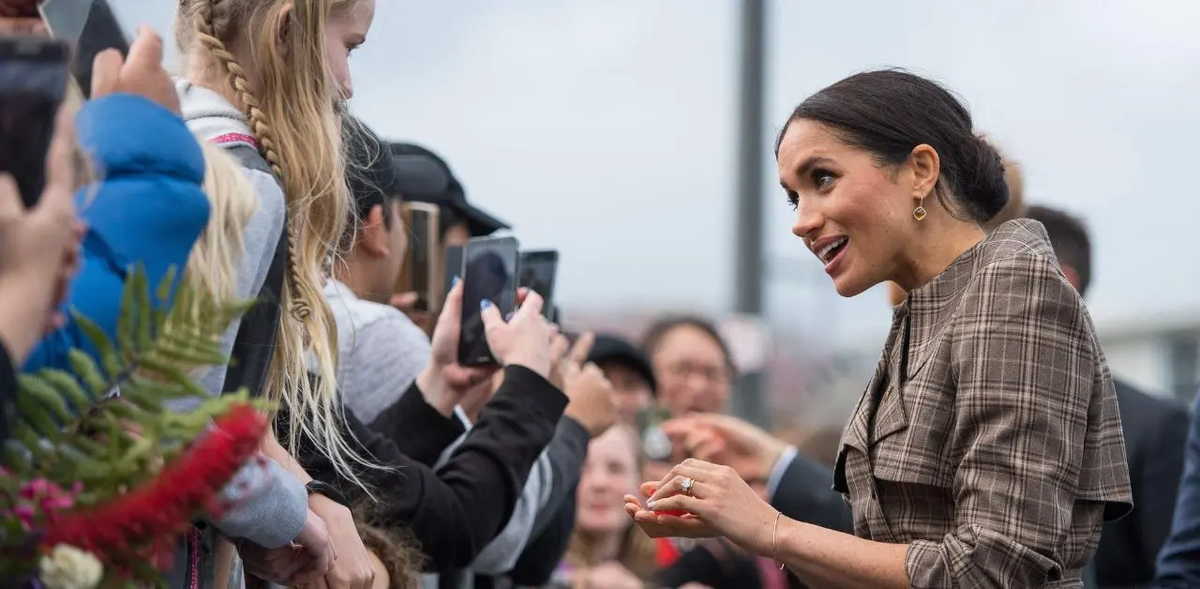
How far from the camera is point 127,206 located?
1621 millimetres

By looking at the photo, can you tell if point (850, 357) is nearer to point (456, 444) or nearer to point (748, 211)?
point (748, 211)

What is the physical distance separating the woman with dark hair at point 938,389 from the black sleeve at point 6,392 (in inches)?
44.4

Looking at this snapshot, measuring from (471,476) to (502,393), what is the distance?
0.22 metres

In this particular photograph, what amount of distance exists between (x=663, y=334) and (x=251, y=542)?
13.6 ft

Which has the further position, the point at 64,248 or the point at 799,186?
the point at 799,186

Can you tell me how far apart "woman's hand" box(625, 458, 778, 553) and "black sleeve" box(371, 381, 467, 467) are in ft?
3.81

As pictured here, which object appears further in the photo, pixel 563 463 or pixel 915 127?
pixel 563 463

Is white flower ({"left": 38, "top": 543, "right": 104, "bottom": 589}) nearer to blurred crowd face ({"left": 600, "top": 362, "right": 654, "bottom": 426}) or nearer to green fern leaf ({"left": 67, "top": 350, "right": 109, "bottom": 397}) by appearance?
green fern leaf ({"left": 67, "top": 350, "right": 109, "bottom": 397})

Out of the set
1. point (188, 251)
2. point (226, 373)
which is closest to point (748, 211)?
point (226, 373)

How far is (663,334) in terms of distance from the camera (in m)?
6.41

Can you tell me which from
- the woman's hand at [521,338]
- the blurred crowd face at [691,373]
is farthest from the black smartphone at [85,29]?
the blurred crowd face at [691,373]

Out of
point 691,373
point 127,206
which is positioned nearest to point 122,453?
point 127,206

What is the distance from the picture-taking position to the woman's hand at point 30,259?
1.43m

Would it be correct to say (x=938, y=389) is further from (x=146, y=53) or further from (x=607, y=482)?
(x=607, y=482)
